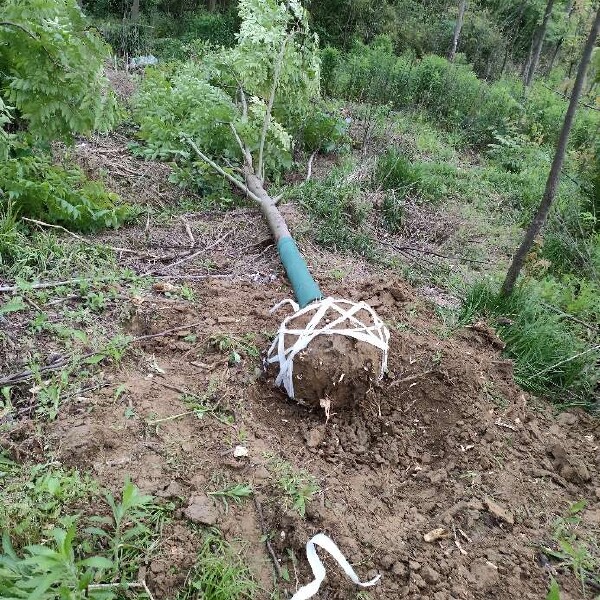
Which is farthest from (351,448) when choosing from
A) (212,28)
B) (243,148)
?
(212,28)

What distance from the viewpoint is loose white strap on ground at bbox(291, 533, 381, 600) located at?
1.76 meters

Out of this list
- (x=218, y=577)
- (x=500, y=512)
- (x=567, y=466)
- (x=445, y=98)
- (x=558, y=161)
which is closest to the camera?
(x=218, y=577)

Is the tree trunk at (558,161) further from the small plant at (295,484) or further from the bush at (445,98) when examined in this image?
the bush at (445,98)

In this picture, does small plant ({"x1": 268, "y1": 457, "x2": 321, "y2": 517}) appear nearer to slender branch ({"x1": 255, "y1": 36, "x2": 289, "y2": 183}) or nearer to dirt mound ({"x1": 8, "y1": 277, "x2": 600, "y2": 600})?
dirt mound ({"x1": 8, "y1": 277, "x2": 600, "y2": 600})

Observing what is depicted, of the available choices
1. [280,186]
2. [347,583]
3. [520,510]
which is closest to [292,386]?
[347,583]

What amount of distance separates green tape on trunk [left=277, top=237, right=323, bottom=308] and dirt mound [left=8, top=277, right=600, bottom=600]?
244 mm

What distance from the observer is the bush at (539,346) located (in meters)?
3.22

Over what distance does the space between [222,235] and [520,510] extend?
2809 millimetres

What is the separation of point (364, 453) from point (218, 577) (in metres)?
0.97

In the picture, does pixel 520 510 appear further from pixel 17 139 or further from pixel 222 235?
pixel 17 139

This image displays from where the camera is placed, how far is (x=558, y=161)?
312 cm

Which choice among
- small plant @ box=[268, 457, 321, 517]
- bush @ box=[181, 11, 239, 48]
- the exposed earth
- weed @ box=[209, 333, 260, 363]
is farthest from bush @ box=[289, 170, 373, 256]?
bush @ box=[181, 11, 239, 48]

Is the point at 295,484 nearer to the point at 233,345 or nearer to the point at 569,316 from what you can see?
the point at 233,345

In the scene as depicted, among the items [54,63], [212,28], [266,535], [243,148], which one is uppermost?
[54,63]
